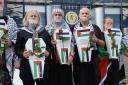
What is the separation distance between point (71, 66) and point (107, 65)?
2.71 ft

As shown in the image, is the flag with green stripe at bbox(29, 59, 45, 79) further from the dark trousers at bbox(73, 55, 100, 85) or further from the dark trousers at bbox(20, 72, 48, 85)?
the dark trousers at bbox(73, 55, 100, 85)

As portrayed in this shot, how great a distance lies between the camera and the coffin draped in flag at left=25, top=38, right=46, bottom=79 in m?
6.02

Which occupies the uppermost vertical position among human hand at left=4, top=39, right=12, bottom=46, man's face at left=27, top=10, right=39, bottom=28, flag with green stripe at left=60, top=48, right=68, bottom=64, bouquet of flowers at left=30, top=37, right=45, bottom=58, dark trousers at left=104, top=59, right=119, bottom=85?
man's face at left=27, top=10, right=39, bottom=28

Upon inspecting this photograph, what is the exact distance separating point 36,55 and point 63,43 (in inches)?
21.4

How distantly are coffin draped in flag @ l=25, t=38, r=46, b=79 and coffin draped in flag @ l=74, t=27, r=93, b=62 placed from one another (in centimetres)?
65

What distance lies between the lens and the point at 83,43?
6449 mm

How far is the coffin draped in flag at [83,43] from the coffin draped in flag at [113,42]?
46 cm

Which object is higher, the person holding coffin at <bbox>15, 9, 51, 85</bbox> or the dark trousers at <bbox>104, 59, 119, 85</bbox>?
the person holding coffin at <bbox>15, 9, 51, 85</bbox>

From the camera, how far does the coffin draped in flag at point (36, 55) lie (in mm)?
6020

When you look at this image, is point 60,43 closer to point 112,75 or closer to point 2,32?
point 2,32

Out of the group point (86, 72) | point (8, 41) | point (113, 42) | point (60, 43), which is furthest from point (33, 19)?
point (113, 42)

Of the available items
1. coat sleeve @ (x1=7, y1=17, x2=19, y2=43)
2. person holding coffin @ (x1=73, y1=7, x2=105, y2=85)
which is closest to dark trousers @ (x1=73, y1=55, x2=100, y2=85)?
person holding coffin @ (x1=73, y1=7, x2=105, y2=85)

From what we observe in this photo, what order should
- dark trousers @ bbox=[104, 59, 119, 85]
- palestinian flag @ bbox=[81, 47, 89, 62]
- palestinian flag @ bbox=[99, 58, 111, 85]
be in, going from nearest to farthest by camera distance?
1. palestinian flag @ bbox=[81, 47, 89, 62]
2. palestinian flag @ bbox=[99, 58, 111, 85]
3. dark trousers @ bbox=[104, 59, 119, 85]

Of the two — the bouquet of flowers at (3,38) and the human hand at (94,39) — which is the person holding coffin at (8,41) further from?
the human hand at (94,39)
